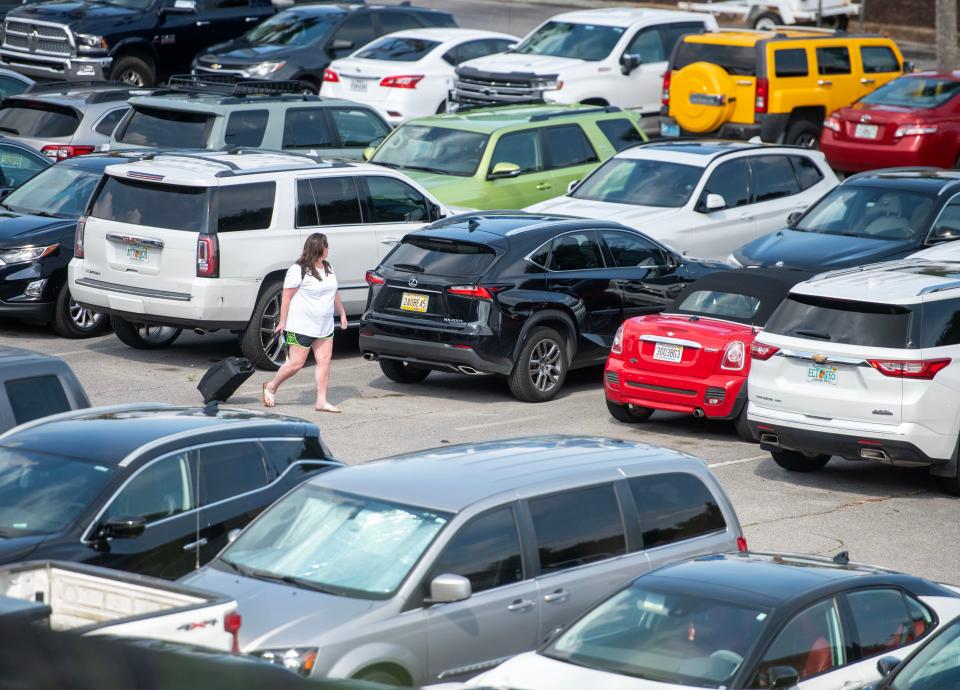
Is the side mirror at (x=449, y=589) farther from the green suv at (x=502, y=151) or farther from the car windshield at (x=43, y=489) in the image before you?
the green suv at (x=502, y=151)

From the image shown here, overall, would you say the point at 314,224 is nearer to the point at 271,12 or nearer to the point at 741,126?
the point at 741,126

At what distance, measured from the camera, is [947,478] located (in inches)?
433

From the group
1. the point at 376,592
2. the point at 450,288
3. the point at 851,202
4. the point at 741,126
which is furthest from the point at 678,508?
the point at 741,126

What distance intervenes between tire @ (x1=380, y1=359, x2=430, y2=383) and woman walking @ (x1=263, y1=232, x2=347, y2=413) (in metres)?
1.37

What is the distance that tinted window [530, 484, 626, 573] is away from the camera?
671 centimetres

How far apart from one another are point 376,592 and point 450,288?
294 inches

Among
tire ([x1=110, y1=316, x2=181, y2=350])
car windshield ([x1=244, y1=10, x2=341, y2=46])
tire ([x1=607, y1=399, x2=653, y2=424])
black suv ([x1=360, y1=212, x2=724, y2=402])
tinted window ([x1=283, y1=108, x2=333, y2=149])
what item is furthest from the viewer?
car windshield ([x1=244, y1=10, x2=341, y2=46])

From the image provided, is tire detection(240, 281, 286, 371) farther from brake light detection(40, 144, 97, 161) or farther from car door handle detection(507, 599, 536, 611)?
car door handle detection(507, 599, 536, 611)

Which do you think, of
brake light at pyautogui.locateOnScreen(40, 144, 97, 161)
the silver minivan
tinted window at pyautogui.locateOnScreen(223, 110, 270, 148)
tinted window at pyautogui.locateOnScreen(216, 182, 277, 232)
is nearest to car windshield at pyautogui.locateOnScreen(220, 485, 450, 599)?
the silver minivan

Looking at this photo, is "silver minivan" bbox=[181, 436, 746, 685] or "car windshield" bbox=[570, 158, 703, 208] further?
"car windshield" bbox=[570, 158, 703, 208]

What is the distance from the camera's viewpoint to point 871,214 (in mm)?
16391

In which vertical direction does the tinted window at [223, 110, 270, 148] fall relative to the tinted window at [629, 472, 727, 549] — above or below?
above

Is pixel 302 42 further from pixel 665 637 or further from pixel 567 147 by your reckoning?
pixel 665 637

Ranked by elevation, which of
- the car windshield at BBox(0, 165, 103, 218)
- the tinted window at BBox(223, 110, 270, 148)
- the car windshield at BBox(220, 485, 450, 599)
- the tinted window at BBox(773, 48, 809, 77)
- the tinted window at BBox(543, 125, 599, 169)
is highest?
the tinted window at BBox(773, 48, 809, 77)
